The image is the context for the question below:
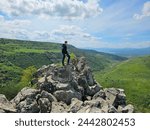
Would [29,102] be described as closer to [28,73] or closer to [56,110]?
[56,110]

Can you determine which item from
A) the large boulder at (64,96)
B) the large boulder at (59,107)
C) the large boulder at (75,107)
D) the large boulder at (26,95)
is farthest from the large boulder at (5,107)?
the large boulder at (75,107)

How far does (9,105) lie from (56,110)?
9948 millimetres

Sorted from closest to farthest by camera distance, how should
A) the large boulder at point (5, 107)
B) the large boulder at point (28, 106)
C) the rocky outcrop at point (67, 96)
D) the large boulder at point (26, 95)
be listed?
the large boulder at point (5, 107) < the rocky outcrop at point (67, 96) < the large boulder at point (28, 106) < the large boulder at point (26, 95)

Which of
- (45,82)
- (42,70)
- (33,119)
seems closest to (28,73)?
(42,70)

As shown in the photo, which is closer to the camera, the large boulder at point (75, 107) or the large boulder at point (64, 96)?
the large boulder at point (75, 107)

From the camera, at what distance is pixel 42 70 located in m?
80.8

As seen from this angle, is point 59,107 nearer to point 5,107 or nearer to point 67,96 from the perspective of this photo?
point 67,96

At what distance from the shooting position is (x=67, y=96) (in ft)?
208

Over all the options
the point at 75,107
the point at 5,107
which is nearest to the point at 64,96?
the point at 75,107

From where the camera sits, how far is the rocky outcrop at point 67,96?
185 feet

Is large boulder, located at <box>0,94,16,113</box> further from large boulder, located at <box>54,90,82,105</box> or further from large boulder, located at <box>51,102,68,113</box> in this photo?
large boulder, located at <box>54,90,82,105</box>

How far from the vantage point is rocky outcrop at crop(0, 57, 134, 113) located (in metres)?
56.5

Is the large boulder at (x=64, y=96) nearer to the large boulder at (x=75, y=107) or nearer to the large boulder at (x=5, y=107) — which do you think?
the large boulder at (x=75, y=107)

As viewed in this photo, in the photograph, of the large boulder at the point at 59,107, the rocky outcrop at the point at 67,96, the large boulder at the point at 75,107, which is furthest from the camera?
the large boulder at the point at 59,107
